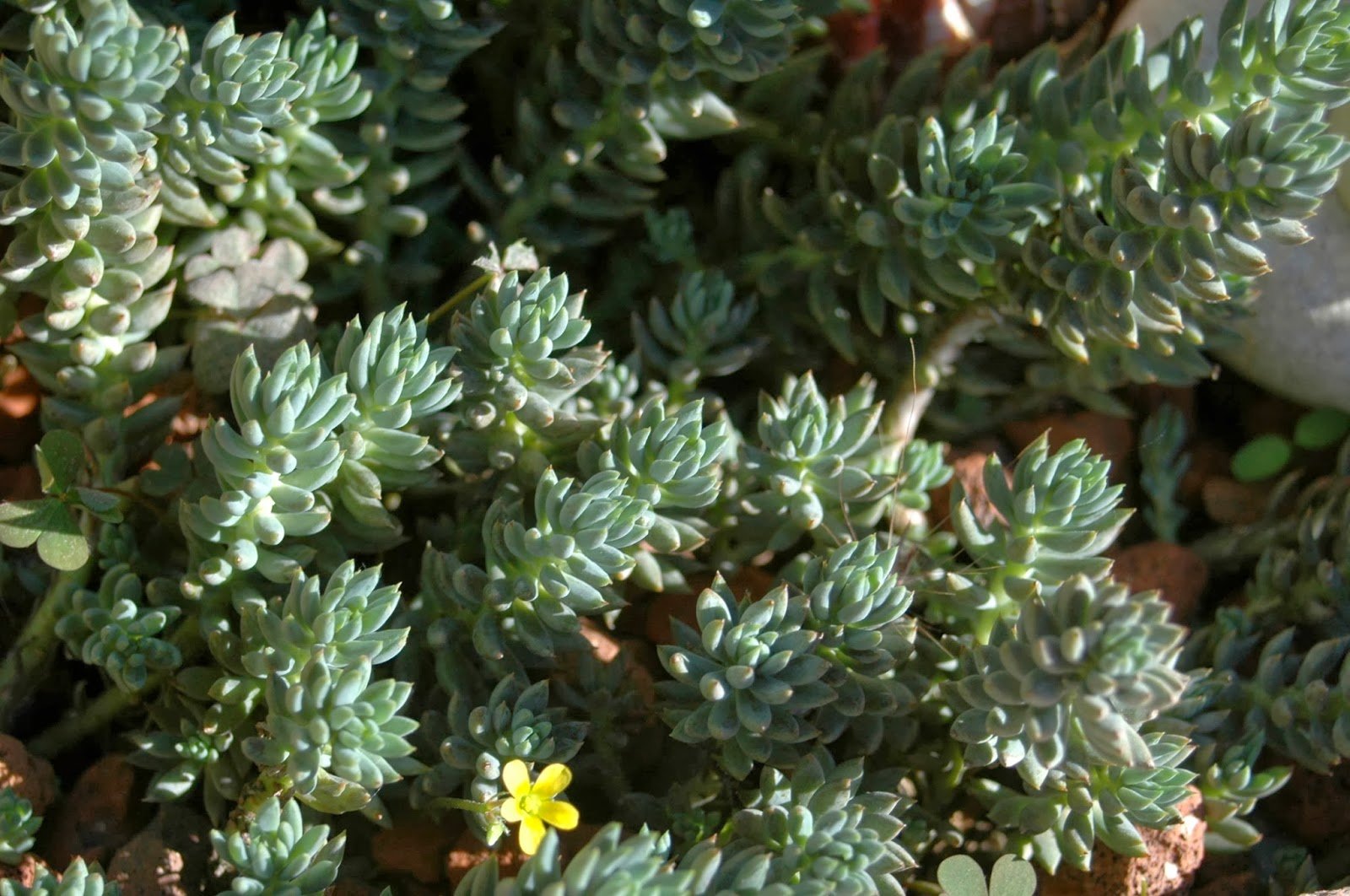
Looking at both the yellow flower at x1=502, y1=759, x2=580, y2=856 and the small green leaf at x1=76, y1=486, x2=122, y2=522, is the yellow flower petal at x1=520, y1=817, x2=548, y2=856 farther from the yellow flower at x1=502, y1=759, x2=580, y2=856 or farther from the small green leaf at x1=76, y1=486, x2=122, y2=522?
the small green leaf at x1=76, y1=486, x2=122, y2=522

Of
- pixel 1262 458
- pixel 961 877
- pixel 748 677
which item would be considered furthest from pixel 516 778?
pixel 1262 458

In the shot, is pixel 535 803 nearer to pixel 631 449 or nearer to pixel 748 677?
pixel 748 677

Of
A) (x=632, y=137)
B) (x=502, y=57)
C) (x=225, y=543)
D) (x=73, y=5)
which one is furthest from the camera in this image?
(x=502, y=57)

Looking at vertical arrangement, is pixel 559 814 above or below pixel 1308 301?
below

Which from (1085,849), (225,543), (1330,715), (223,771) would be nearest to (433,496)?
(225,543)

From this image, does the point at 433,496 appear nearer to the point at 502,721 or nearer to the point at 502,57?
the point at 502,721

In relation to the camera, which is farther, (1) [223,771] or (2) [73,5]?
(2) [73,5]
